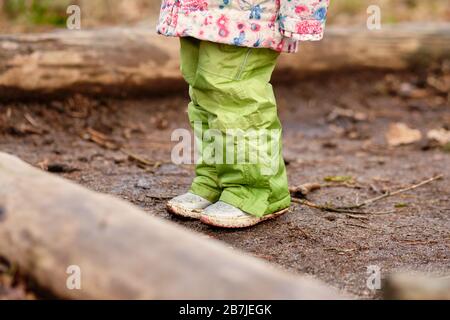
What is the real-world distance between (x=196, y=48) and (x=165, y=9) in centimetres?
21

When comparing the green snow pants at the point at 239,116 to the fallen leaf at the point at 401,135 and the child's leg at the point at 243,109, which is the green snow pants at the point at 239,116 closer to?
the child's leg at the point at 243,109

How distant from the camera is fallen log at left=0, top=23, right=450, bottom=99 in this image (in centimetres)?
457

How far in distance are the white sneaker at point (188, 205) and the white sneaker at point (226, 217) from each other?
7 centimetres

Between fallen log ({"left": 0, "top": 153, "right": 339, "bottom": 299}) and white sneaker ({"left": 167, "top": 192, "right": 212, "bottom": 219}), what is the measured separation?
1.02 meters

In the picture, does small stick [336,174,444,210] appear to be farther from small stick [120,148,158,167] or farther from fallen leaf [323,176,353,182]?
small stick [120,148,158,167]

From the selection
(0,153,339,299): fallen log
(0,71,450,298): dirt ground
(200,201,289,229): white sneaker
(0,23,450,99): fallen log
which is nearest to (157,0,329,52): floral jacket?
(200,201,289,229): white sneaker

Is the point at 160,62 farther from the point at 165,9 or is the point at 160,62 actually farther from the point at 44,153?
the point at 165,9

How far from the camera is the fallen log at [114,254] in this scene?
1.71 metres

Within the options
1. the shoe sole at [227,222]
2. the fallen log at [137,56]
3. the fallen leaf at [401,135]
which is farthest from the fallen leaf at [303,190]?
the fallen log at [137,56]

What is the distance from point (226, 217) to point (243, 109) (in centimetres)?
44

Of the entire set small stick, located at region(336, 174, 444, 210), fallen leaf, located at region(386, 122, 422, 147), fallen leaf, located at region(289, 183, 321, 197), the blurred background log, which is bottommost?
fallen leaf, located at region(386, 122, 422, 147)
